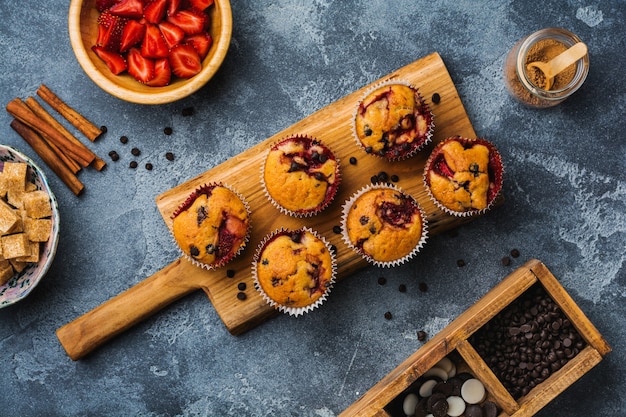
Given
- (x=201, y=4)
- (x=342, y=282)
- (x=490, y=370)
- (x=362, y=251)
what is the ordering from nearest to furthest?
(x=490, y=370) → (x=362, y=251) → (x=201, y=4) → (x=342, y=282)

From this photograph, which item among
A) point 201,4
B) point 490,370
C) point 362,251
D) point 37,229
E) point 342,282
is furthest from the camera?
point 342,282

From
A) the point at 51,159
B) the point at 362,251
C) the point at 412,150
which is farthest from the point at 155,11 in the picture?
the point at 362,251

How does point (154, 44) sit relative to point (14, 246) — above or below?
above

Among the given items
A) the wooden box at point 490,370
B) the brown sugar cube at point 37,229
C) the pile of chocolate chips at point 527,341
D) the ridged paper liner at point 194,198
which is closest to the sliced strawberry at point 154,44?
the ridged paper liner at point 194,198

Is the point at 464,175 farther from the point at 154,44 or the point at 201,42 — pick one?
the point at 154,44

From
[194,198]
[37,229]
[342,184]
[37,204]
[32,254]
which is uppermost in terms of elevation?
[342,184]
